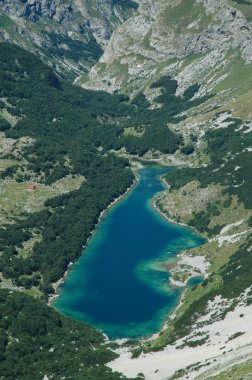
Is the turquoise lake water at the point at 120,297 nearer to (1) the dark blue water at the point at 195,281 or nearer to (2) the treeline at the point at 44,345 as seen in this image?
(1) the dark blue water at the point at 195,281

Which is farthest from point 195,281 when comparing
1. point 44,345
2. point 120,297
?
point 44,345

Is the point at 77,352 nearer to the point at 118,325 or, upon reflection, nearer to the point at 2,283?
the point at 118,325

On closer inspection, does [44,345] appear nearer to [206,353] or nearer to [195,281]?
[206,353]

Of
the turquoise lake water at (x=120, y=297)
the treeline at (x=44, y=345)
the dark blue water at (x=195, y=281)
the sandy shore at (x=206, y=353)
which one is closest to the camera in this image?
the sandy shore at (x=206, y=353)

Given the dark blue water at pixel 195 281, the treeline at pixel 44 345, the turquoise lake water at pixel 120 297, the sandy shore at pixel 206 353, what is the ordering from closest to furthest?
1. the sandy shore at pixel 206 353
2. the treeline at pixel 44 345
3. the turquoise lake water at pixel 120 297
4. the dark blue water at pixel 195 281

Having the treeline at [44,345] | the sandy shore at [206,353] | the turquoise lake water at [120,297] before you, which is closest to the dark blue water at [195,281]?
the turquoise lake water at [120,297]

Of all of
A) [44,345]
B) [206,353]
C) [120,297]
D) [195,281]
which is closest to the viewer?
[206,353]

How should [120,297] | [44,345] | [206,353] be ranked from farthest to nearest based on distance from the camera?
[120,297] < [44,345] < [206,353]

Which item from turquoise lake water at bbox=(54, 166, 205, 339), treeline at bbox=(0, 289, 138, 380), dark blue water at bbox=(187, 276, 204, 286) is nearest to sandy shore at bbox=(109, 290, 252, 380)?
treeline at bbox=(0, 289, 138, 380)

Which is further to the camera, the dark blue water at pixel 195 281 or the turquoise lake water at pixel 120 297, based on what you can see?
the dark blue water at pixel 195 281
